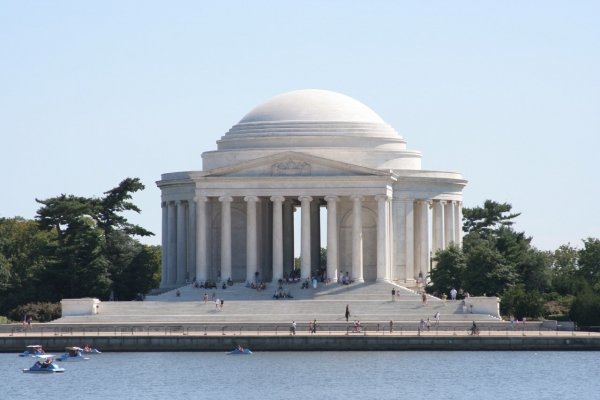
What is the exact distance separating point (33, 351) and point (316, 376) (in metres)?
24.3

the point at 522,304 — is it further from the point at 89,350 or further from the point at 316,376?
the point at 316,376

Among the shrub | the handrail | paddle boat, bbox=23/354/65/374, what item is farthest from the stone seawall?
the shrub

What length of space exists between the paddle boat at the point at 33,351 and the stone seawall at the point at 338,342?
223 centimetres

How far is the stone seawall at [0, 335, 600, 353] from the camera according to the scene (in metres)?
171

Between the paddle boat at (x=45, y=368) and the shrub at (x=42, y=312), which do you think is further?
the shrub at (x=42, y=312)

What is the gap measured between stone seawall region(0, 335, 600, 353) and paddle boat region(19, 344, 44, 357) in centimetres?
223

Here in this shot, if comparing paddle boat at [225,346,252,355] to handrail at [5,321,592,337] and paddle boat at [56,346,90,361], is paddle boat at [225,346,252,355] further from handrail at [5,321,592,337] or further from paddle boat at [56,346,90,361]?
paddle boat at [56,346,90,361]

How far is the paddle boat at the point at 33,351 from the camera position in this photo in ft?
560

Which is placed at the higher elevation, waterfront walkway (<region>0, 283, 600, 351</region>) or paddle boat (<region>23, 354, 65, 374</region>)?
waterfront walkway (<region>0, 283, 600, 351</region>)

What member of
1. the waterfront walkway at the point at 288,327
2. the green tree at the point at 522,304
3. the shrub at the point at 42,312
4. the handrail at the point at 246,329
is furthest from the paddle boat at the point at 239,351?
the shrub at the point at 42,312

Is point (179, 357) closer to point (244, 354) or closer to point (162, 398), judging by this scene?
point (244, 354)

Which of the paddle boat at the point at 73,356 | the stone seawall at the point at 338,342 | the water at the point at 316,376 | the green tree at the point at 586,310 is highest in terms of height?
the green tree at the point at 586,310

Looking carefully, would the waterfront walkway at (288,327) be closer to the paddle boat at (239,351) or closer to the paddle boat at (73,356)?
→ the paddle boat at (239,351)

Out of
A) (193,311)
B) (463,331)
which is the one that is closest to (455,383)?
(463,331)
